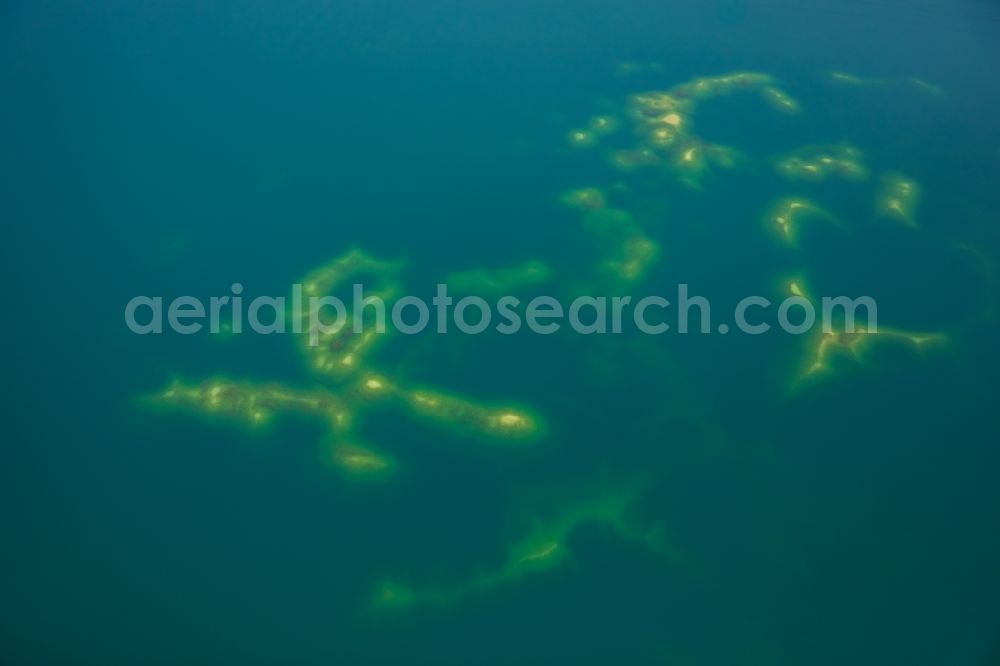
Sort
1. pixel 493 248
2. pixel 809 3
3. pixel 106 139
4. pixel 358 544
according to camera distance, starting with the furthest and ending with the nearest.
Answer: pixel 809 3 → pixel 106 139 → pixel 493 248 → pixel 358 544

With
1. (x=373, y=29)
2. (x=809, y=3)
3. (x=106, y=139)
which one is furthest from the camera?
(x=809, y=3)

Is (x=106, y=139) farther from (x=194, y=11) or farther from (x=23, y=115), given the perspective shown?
(x=194, y=11)

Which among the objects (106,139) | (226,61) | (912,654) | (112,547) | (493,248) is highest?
(226,61)

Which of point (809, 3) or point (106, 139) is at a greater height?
point (809, 3)

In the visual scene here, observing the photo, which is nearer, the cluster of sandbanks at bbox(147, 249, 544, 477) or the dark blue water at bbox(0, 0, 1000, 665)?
the dark blue water at bbox(0, 0, 1000, 665)

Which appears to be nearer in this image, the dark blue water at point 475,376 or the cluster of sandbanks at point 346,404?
the dark blue water at point 475,376

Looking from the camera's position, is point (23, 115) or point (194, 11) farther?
point (194, 11)

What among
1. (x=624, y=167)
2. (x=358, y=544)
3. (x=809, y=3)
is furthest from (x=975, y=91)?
(x=358, y=544)
